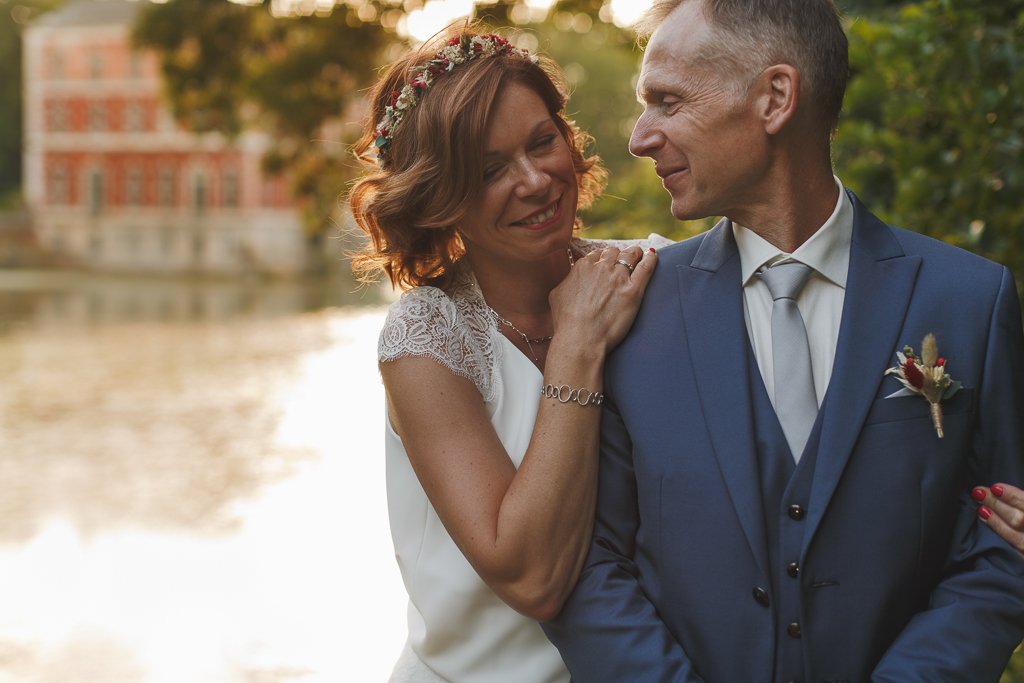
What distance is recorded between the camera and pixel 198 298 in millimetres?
37219

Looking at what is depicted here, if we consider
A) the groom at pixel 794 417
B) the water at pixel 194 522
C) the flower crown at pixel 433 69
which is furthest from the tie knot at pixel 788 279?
the water at pixel 194 522

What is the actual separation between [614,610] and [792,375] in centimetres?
52

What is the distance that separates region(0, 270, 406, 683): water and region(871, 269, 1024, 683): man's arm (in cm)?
396

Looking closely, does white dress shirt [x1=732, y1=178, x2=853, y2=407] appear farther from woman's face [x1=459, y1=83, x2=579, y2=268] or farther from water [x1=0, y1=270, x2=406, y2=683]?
water [x1=0, y1=270, x2=406, y2=683]

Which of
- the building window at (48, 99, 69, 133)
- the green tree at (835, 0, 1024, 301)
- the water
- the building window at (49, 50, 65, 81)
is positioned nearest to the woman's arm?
the green tree at (835, 0, 1024, 301)

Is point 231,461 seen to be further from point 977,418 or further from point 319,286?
point 319,286

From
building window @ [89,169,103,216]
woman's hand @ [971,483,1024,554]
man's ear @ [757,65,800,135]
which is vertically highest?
man's ear @ [757,65,800,135]

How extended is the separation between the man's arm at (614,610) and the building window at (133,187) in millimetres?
64203

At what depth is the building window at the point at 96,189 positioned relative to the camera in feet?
209

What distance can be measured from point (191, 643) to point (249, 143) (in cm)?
5515

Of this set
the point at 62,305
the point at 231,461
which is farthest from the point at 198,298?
the point at 231,461

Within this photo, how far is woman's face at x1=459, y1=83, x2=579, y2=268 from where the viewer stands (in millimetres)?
2607

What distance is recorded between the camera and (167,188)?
6256 cm

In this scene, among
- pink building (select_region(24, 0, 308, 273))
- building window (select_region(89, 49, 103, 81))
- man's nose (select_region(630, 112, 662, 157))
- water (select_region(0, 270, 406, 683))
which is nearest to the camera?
man's nose (select_region(630, 112, 662, 157))
